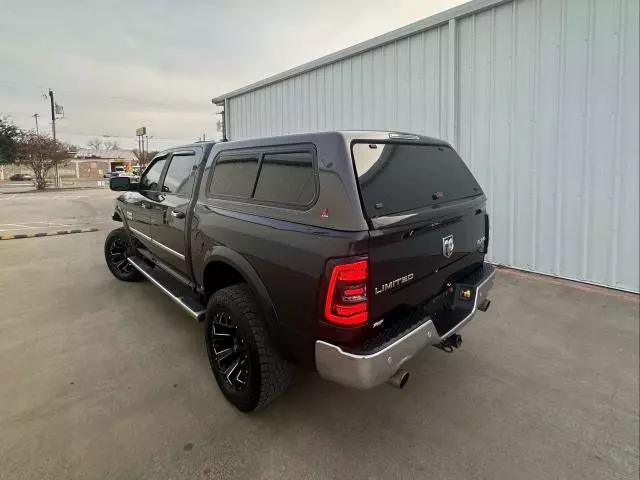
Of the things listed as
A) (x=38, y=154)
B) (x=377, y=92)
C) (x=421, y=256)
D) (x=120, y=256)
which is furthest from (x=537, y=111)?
(x=38, y=154)

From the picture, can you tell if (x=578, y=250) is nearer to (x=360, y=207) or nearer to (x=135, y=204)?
(x=360, y=207)

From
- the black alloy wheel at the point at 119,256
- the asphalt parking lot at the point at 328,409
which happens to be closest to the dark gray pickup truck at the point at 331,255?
the asphalt parking lot at the point at 328,409

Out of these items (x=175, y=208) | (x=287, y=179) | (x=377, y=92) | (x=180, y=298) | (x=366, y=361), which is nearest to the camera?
(x=366, y=361)

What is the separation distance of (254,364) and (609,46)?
17.0ft

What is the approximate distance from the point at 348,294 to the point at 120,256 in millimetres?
4784

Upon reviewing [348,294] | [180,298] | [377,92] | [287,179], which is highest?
[377,92]

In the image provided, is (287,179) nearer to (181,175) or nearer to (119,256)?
(181,175)

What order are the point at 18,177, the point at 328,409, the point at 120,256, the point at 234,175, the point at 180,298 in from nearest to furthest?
1. the point at 328,409
2. the point at 234,175
3. the point at 180,298
4. the point at 120,256
5. the point at 18,177

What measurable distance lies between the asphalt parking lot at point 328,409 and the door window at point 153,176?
1446 mm

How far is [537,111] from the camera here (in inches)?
204

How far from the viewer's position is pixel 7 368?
3195mm

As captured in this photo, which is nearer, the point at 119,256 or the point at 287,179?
the point at 287,179

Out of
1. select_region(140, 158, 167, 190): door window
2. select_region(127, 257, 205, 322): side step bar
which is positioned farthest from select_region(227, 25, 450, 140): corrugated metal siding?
select_region(127, 257, 205, 322): side step bar

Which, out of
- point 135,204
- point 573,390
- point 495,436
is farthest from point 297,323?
point 135,204
